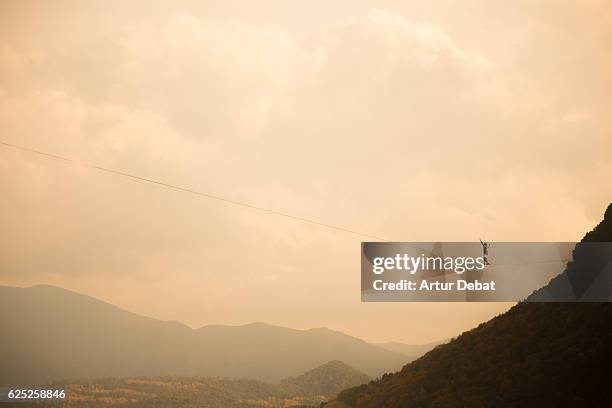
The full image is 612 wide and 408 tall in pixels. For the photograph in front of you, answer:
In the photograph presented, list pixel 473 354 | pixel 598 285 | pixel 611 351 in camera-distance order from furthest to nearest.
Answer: pixel 473 354 < pixel 598 285 < pixel 611 351

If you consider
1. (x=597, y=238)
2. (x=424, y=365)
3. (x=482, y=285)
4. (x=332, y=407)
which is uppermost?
(x=597, y=238)

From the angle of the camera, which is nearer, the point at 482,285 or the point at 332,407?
the point at 482,285

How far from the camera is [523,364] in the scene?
2537 inches

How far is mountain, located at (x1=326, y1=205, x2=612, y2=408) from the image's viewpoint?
56844mm

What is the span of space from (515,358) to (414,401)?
46.4 ft

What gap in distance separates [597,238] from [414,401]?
1251 inches

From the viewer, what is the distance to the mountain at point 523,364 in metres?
56.8

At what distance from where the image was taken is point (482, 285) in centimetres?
5988

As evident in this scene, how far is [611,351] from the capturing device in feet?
189

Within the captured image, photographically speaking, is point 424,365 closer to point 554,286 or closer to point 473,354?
point 473,354

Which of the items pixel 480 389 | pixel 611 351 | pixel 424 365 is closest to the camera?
pixel 611 351

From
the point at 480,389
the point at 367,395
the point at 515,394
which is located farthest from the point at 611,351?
the point at 367,395

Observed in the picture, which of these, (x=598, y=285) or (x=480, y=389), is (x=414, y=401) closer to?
(x=480, y=389)

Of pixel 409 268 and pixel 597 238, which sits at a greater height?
pixel 597 238
